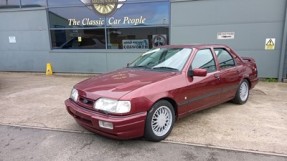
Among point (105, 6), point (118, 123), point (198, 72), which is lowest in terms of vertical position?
point (118, 123)

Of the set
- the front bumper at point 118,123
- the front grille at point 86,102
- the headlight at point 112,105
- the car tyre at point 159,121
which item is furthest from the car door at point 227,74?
the front grille at point 86,102

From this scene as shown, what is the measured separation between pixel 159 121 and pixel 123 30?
267 inches

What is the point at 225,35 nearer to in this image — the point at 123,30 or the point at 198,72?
the point at 123,30

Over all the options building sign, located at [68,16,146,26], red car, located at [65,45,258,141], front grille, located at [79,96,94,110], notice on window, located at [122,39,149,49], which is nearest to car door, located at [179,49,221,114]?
red car, located at [65,45,258,141]

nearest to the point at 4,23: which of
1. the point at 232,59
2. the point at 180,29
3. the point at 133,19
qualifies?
the point at 133,19

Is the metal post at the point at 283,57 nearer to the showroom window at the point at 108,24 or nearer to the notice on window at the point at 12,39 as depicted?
the showroom window at the point at 108,24

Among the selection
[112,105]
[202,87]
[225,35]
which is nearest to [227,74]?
[202,87]

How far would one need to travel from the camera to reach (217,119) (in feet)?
15.7

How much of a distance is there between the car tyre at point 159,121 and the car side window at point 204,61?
971 millimetres

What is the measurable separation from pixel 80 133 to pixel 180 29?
6.21 m

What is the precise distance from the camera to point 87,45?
10609mm

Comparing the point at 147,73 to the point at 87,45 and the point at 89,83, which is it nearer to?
the point at 89,83

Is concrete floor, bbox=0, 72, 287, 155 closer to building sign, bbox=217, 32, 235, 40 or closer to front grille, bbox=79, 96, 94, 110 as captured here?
front grille, bbox=79, 96, 94, 110

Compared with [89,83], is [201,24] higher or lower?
higher
